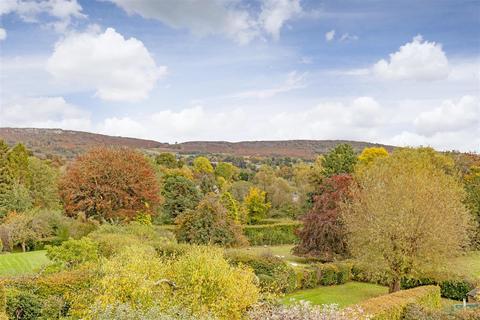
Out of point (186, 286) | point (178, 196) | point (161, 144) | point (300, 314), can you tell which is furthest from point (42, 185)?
point (161, 144)

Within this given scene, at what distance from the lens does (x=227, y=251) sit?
20.9 m

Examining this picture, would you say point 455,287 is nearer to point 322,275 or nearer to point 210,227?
point 322,275

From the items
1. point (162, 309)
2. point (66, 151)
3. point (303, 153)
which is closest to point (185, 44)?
point (162, 309)

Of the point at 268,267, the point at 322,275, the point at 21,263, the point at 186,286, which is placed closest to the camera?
the point at 186,286

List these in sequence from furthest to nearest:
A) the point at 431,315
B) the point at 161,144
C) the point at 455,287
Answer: the point at 161,144 → the point at 455,287 → the point at 431,315

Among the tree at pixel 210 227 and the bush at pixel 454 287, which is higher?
the tree at pixel 210 227

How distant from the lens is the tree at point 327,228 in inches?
1014

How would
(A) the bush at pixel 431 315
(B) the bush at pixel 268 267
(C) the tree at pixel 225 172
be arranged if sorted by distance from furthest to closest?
(C) the tree at pixel 225 172, (B) the bush at pixel 268 267, (A) the bush at pixel 431 315

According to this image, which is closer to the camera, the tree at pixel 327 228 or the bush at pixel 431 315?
the bush at pixel 431 315

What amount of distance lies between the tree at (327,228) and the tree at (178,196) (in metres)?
13.4

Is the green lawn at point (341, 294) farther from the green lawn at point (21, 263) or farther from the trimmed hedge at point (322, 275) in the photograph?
the green lawn at point (21, 263)

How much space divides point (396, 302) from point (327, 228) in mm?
12056

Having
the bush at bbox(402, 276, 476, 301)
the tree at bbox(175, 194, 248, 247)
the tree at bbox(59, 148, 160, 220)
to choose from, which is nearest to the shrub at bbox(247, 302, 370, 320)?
the bush at bbox(402, 276, 476, 301)

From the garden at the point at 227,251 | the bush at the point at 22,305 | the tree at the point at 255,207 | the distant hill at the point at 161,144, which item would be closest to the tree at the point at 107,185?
the garden at the point at 227,251
